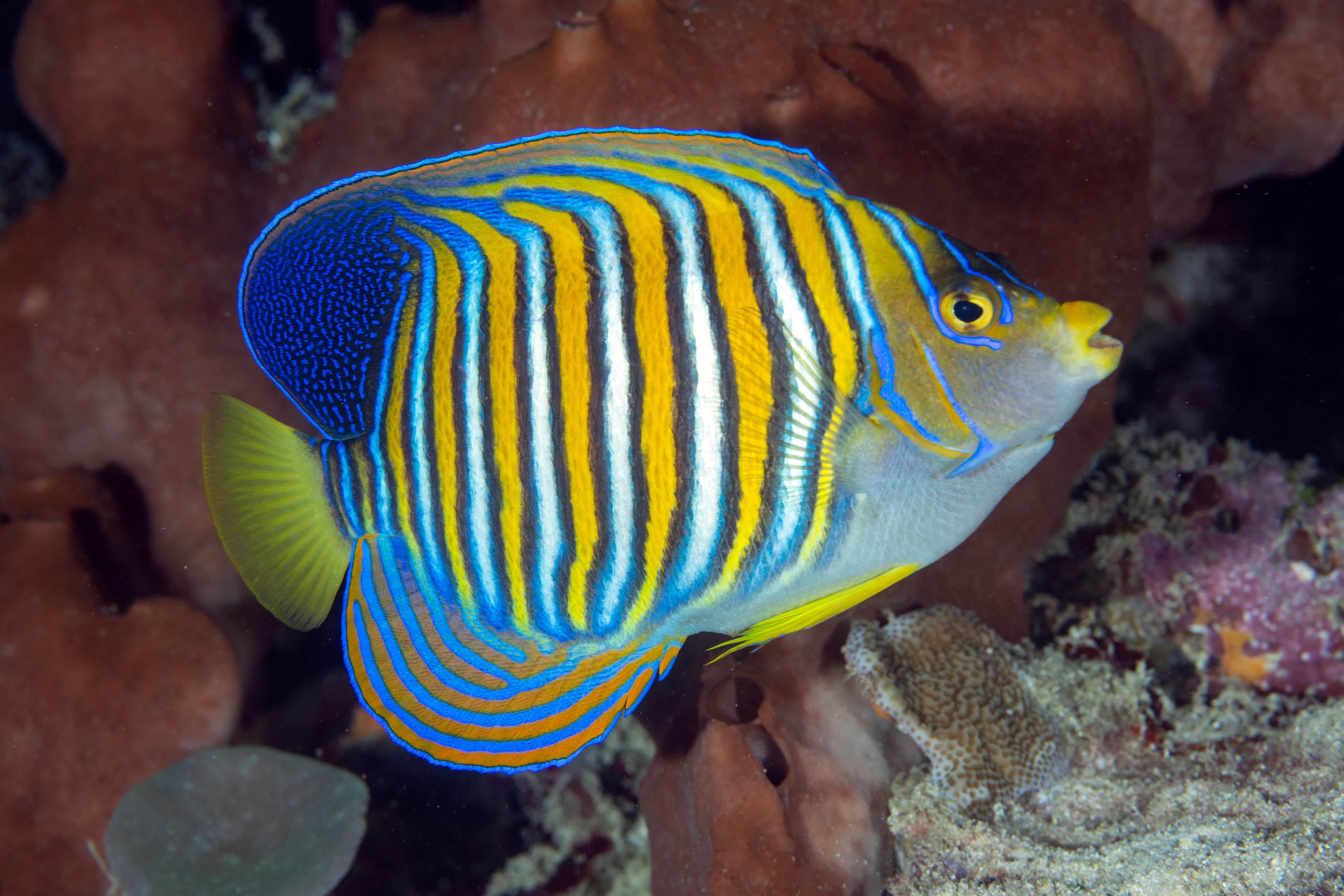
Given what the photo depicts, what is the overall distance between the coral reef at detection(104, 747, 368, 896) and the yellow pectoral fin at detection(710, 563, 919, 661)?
5.31 ft

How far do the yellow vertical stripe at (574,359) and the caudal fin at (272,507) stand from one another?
489mm

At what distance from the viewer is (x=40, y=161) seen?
14.6 feet

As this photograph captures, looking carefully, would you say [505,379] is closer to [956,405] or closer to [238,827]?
[956,405]

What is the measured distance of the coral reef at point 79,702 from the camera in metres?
2.36

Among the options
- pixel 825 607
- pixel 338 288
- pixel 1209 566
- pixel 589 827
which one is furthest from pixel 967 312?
pixel 589 827

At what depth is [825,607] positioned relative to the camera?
1.40 meters

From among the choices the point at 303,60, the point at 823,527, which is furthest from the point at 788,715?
the point at 303,60

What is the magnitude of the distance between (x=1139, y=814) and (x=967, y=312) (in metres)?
1.49

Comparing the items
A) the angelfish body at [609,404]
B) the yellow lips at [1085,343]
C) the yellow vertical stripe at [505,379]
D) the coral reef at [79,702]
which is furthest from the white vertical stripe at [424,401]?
the coral reef at [79,702]

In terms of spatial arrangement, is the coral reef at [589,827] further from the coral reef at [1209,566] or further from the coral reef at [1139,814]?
the coral reef at [1209,566]

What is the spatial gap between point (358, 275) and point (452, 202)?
256mm

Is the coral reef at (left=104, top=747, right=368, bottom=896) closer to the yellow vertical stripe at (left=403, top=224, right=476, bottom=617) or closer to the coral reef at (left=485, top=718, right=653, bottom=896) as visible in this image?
the coral reef at (left=485, top=718, right=653, bottom=896)

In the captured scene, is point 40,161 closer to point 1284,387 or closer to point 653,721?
point 653,721

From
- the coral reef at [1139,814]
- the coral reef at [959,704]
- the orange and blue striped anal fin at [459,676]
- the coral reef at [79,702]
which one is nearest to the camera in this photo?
the orange and blue striped anal fin at [459,676]
